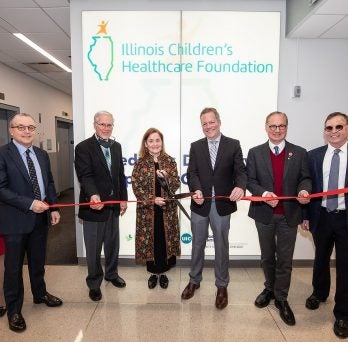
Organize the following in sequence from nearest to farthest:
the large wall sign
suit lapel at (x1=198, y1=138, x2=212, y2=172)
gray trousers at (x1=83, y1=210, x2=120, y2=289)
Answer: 1. suit lapel at (x1=198, y1=138, x2=212, y2=172)
2. gray trousers at (x1=83, y1=210, x2=120, y2=289)
3. the large wall sign

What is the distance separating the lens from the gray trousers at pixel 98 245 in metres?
2.84

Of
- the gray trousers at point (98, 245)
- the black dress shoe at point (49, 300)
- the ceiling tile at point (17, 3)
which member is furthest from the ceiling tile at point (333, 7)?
the black dress shoe at point (49, 300)

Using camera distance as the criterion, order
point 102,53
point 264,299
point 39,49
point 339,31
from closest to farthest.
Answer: point 264,299, point 339,31, point 102,53, point 39,49

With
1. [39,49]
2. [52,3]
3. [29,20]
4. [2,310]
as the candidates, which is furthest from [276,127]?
[39,49]

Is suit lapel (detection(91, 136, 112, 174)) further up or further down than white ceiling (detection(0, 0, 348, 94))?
further down

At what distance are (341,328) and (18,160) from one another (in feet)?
9.73

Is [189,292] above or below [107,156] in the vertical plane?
below

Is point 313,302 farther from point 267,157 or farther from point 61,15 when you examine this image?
point 61,15

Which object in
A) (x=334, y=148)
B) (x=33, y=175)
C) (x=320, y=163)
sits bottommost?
(x=33, y=175)

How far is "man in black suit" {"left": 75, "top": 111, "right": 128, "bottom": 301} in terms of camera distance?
276 centimetres

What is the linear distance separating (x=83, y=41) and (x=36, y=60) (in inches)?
136

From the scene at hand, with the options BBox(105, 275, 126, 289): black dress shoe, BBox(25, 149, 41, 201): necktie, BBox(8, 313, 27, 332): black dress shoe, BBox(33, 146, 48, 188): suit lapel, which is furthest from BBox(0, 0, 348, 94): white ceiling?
BBox(8, 313, 27, 332): black dress shoe

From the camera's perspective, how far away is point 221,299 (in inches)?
108

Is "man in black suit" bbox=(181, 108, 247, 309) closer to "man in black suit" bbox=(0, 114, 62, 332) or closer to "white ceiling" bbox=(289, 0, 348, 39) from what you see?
"man in black suit" bbox=(0, 114, 62, 332)
